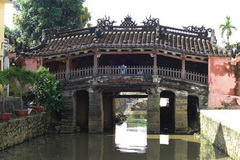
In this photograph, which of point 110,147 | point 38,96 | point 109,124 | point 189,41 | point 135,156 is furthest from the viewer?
point 109,124

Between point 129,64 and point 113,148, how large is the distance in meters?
8.34

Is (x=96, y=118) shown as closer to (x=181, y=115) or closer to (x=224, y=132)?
(x=181, y=115)

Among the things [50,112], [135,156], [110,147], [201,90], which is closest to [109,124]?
[50,112]

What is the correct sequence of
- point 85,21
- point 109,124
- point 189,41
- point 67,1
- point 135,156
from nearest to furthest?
point 135,156 → point 189,41 → point 109,124 → point 67,1 → point 85,21

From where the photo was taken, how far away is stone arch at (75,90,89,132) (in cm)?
2159

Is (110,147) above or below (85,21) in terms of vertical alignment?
below

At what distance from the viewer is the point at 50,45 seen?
22.0 meters

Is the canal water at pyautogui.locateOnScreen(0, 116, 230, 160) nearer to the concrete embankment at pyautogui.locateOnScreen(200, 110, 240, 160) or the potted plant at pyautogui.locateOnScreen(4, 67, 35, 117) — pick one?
the concrete embankment at pyautogui.locateOnScreen(200, 110, 240, 160)

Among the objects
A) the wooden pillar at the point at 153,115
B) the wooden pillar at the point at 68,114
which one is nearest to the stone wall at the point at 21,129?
the wooden pillar at the point at 68,114

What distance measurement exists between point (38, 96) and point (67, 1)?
10.7 m

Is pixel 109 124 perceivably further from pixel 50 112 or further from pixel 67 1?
pixel 67 1

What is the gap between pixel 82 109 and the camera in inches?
862

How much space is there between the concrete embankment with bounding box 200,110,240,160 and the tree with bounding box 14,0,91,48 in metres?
14.6

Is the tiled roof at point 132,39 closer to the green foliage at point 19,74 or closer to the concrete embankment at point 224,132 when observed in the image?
the green foliage at point 19,74
